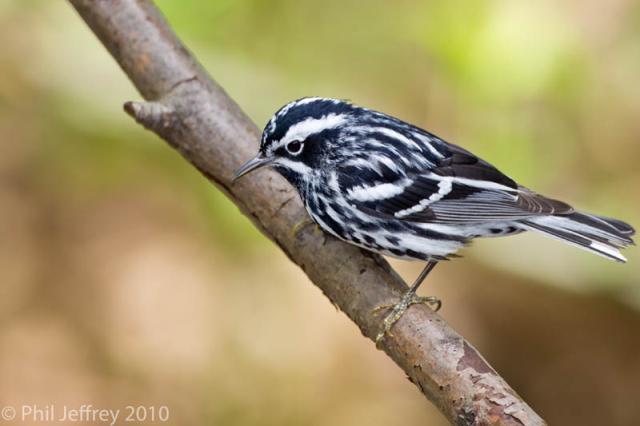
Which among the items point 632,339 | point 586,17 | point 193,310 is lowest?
point 193,310

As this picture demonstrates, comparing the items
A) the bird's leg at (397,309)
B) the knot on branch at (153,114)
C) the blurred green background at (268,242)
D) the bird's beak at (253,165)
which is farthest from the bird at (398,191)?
the blurred green background at (268,242)

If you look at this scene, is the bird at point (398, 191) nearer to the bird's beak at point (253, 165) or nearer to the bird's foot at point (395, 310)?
the bird's beak at point (253, 165)

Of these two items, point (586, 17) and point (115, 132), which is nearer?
point (115, 132)

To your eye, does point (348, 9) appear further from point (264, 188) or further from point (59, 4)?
point (264, 188)

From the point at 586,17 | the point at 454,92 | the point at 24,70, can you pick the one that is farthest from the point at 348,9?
the point at 24,70

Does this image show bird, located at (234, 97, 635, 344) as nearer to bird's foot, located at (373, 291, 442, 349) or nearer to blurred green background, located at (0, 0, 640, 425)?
bird's foot, located at (373, 291, 442, 349)

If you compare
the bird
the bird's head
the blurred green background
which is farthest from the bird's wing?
the blurred green background
